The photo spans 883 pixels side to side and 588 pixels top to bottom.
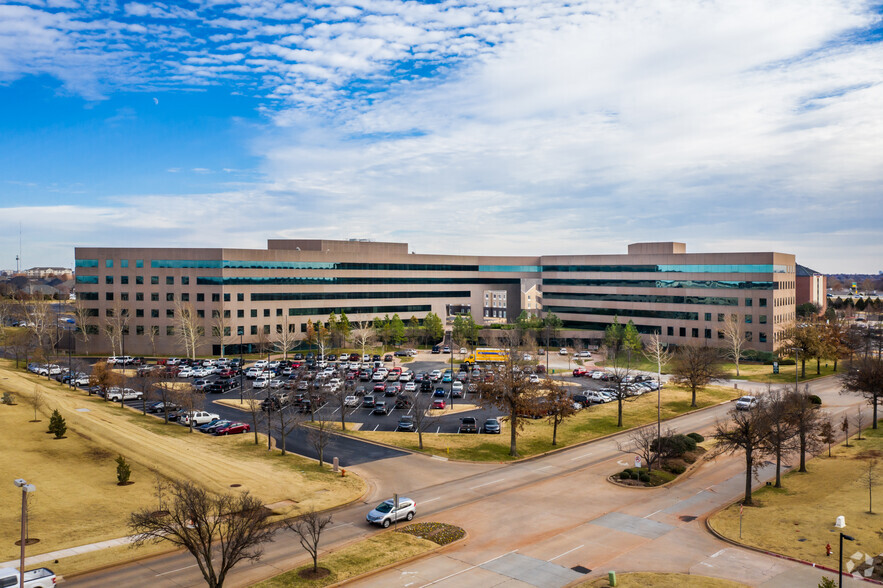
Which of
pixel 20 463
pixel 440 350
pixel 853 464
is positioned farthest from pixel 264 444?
pixel 440 350

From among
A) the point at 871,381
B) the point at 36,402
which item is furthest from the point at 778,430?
the point at 36,402

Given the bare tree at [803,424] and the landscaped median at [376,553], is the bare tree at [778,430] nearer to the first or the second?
the bare tree at [803,424]

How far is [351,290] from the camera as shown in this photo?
127500 millimetres

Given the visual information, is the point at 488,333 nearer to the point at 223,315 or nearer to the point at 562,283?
the point at 562,283

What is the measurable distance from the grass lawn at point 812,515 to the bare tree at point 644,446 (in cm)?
761

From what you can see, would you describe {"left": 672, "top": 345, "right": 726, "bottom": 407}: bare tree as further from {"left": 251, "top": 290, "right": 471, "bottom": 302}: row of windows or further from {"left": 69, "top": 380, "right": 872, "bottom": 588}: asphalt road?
{"left": 251, "top": 290, "right": 471, "bottom": 302}: row of windows

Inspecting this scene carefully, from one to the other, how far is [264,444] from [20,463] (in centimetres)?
1787

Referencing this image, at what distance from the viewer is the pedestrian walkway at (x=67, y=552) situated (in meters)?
28.4

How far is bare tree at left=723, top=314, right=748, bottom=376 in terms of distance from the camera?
322ft

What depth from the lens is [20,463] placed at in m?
41.4

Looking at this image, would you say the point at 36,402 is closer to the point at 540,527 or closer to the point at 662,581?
the point at 540,527

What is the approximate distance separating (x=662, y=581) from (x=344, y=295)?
10415 centimetres

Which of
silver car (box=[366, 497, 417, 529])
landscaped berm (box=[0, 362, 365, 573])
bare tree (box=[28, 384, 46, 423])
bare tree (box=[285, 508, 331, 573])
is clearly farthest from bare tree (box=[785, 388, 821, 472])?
bare tree (box=[28, 384, 46, 423])

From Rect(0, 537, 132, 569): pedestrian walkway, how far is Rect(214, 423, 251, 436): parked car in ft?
82.9
